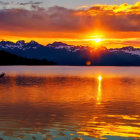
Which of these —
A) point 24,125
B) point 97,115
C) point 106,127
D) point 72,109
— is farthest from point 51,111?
point 106,127

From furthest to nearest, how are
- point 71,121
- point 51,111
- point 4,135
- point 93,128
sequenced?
point 51,111
point 71,121
point 93,128
point 4,135

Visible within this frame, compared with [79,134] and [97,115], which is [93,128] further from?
[97,115]

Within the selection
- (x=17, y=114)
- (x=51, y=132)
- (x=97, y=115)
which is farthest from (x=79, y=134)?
(x=17, y=114)

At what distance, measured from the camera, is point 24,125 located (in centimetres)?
2703

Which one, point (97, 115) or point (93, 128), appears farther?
point (97, 115)

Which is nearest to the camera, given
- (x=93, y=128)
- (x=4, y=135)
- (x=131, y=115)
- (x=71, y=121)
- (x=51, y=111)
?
(x=4, y=135)

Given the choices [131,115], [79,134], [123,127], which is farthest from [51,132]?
[131,115]

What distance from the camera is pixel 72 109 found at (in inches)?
1447

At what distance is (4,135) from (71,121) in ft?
26.3

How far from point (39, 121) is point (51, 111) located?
630 centimetres

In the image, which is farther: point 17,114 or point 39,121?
point 17,114

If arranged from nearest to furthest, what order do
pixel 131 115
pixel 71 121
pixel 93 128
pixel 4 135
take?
pixel 4 135, pixel 93 128, pixel 71 121, pixel 131 115

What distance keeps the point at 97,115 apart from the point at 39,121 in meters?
7.79

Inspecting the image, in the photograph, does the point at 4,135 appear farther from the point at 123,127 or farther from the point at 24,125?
the point at 123,127
